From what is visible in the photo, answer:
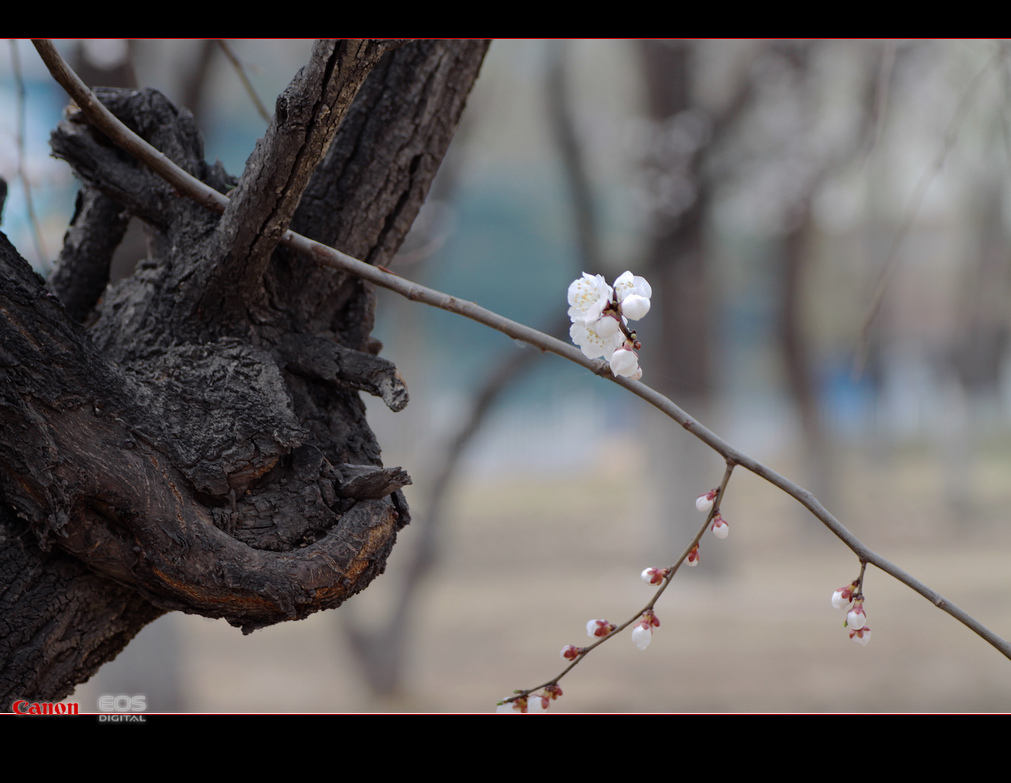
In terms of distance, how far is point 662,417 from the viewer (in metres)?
4.07

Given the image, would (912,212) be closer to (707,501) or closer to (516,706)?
(707,501)

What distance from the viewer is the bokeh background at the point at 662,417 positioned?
3193 millimetres

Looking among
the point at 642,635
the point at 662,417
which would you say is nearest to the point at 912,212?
the point at 642,635

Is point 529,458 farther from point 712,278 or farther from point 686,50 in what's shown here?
point 686,50

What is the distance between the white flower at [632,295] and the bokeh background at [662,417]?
0.49 meters

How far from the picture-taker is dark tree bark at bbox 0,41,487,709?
64 centimetres

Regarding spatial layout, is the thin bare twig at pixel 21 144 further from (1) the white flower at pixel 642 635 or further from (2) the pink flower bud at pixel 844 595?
(2) the pink flower bud at pixel 844 595

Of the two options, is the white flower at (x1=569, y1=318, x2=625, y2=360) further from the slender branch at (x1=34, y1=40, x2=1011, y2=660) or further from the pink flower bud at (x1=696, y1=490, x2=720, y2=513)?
the pink flower bud at (x1=696, y1=490, x2=720, y2=513)

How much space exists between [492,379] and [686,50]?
2456mm

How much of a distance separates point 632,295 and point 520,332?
0.31 feet

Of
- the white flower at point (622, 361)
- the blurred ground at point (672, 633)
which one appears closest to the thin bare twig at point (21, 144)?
the white flower at point (622, 361)

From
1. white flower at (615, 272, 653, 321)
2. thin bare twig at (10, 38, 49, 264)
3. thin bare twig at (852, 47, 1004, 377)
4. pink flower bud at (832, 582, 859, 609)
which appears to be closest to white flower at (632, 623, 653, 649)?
pink flower bud at (832, 582, 859, 609)

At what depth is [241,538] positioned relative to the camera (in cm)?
69

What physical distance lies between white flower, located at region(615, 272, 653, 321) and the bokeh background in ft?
1.61
